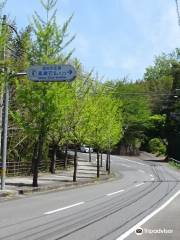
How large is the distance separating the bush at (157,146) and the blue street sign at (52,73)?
6937cm

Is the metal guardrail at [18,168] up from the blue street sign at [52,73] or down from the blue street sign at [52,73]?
down

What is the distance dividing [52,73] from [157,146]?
7068 centimetres

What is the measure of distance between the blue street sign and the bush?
6937 centimetres

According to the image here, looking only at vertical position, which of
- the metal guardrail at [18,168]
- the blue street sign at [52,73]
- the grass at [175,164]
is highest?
the blue street sign at [52,73]

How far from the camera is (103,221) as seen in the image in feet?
47.2

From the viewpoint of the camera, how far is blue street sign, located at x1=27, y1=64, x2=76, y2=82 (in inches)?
927

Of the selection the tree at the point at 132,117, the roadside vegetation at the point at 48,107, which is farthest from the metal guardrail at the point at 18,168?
the tree at the point at 132,117

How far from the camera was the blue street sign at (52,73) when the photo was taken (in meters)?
23.5

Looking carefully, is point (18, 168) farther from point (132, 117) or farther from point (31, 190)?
point (132, 117)

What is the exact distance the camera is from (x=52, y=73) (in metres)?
23.9

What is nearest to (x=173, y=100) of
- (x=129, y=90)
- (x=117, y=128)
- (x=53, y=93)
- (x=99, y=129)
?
(x=129, y=90)

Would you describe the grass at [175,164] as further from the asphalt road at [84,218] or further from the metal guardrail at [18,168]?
the asphalt road at [84,218]

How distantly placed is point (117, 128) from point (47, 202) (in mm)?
27935

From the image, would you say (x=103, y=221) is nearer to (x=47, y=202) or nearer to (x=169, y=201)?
(x=47, y=202)
